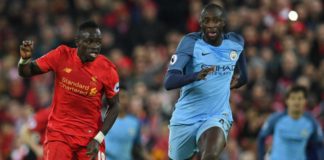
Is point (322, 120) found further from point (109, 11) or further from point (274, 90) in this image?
point (109, 11)

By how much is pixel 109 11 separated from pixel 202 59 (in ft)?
34.9

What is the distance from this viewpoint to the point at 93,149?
8688 millimetres

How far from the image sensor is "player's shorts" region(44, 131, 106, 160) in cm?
873

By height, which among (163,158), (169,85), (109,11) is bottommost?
(163,158)

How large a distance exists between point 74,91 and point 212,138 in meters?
1.43

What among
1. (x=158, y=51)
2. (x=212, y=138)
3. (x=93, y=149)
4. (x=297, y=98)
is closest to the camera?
(x=212, y=138)

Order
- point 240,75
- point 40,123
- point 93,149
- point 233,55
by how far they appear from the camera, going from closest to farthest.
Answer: point 93,149 → point 233,55 → point 240,75 → point 40,123

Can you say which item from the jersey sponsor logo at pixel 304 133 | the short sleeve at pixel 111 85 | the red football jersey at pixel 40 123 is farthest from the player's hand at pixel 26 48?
the jersey sponsor logo at pixel 304 133

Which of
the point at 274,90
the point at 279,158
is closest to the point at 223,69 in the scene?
the point at 279,158

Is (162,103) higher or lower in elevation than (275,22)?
lower

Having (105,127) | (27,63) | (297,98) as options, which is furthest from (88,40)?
(297,98)

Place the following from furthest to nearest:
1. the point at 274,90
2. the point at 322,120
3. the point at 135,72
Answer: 1. the point at 135,72
2. the point at 274,90
3. the point at 322,120

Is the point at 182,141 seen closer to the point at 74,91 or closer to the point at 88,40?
the point at 74,91

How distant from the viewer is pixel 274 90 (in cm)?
1573
